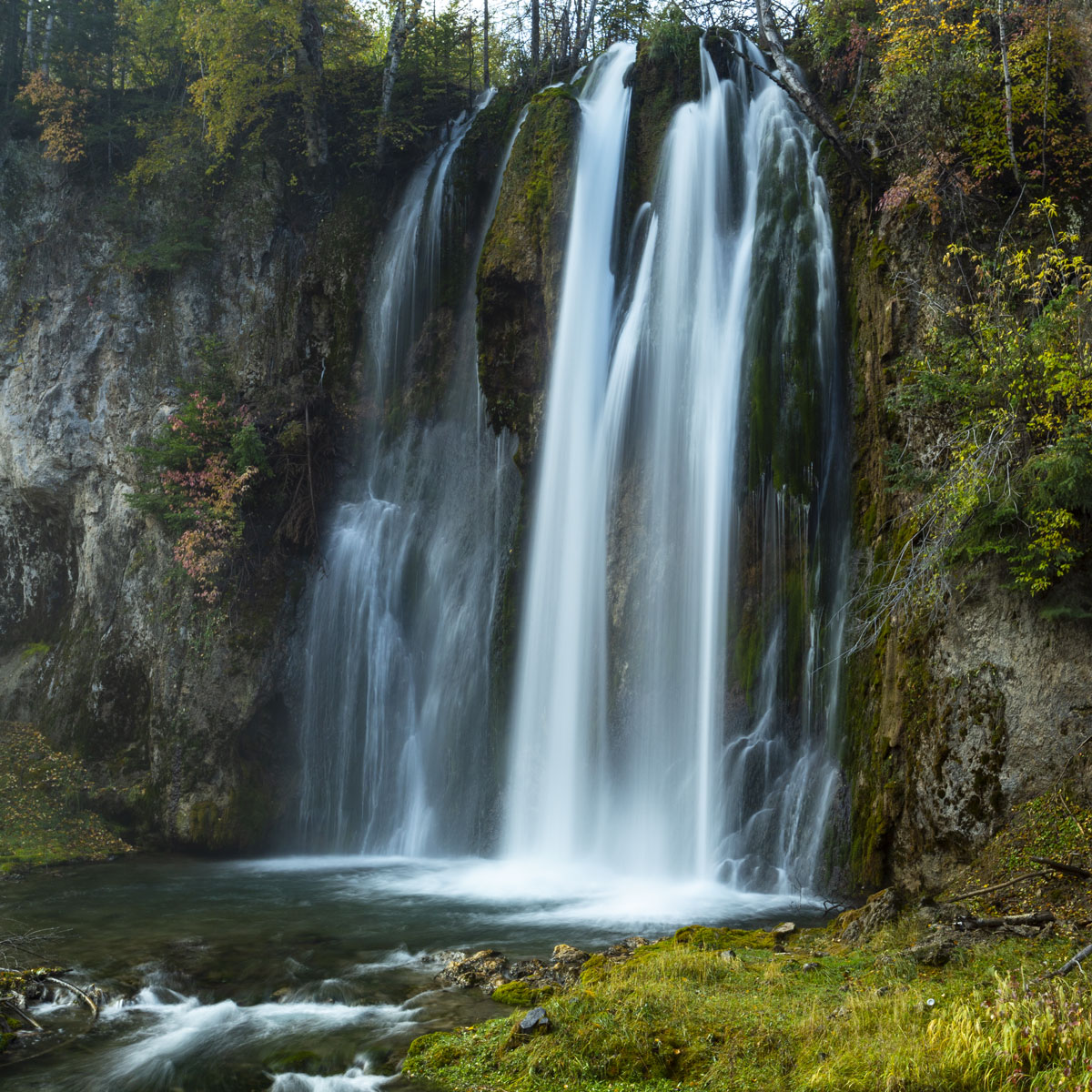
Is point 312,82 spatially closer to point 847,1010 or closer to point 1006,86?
point 1006,86

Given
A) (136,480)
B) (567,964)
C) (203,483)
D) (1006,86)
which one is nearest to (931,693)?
(567,964)

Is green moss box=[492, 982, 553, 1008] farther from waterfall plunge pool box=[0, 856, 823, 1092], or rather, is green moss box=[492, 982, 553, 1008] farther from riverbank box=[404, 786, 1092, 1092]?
waterfall plunge pool box=[0, 856, 823, 1092]

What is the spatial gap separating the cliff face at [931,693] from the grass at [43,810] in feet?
40.4

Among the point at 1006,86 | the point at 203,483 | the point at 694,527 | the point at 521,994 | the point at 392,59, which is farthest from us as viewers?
the point at 392,59

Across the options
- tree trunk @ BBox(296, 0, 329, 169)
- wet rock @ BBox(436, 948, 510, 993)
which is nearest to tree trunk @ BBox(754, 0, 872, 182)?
tree trunk @ BBox(296, 0, 329, 169)

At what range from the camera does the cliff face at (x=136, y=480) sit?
16.9 m

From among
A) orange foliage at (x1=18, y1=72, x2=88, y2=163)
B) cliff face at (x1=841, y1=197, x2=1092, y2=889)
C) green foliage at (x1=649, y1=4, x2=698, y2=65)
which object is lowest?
cliff face at (x1=841, y1=197, x2=1092, y2=889)

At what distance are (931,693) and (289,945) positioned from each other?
7355 mm

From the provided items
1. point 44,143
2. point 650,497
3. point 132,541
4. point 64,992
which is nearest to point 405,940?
point 64,992

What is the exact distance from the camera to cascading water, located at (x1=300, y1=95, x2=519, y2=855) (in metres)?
16.4

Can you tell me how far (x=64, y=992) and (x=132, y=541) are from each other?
11.9 m

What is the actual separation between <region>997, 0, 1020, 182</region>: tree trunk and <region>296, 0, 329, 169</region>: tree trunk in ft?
46.1

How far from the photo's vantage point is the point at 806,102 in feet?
46.1

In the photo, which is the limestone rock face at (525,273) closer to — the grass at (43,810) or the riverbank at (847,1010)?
the grass at (43,810)
